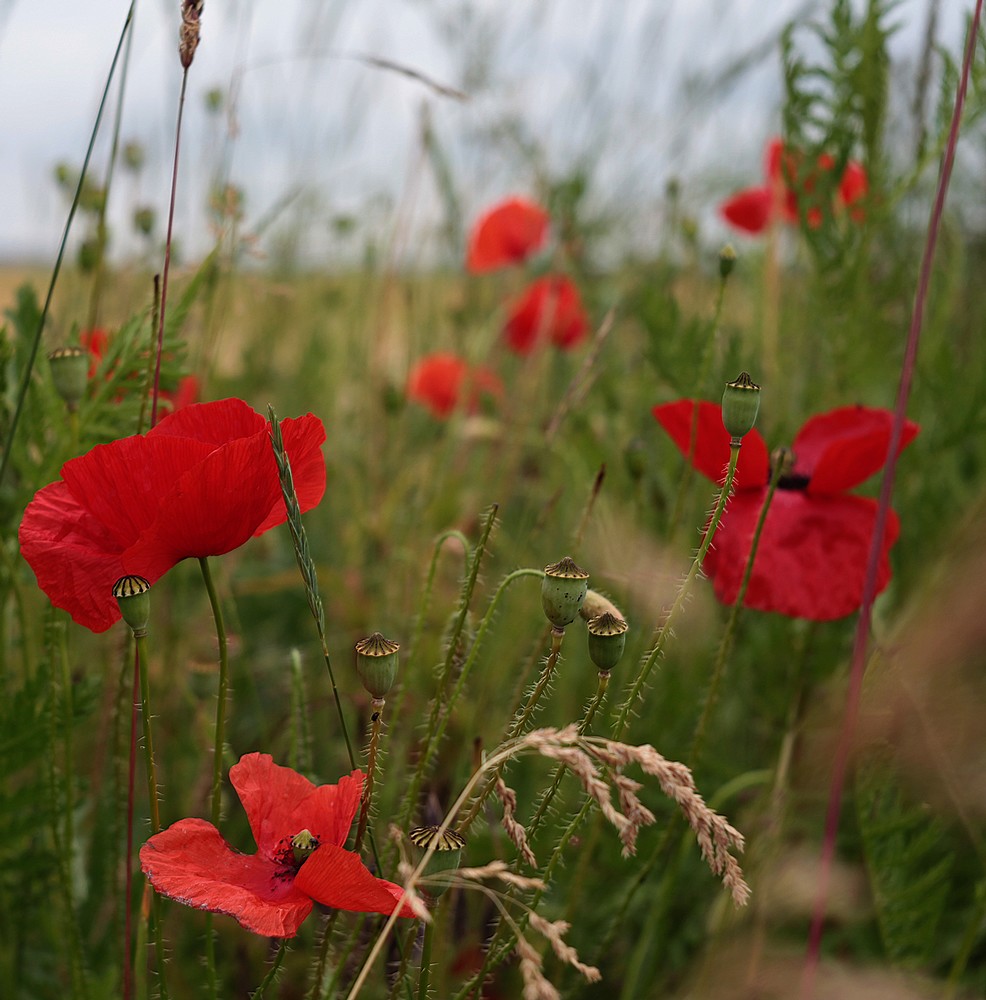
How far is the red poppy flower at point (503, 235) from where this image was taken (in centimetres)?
216

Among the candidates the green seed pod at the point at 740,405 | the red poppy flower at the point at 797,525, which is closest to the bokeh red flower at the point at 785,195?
the red poppy flower at the point at 797,525

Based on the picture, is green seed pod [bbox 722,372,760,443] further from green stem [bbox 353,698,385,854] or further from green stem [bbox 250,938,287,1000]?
green stem [bbox 250,938,287,1000]

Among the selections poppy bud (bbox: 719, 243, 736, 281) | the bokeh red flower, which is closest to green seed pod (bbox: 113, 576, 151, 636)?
poppy bud (bbox: 719, 243, 736, 281)

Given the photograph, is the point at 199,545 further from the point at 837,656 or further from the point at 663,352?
the point at 837,656

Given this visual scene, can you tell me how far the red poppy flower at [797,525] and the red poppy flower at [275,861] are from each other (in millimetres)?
338

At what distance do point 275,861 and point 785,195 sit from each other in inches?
52.1

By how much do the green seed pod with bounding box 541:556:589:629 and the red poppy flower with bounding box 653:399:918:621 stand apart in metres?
0.25

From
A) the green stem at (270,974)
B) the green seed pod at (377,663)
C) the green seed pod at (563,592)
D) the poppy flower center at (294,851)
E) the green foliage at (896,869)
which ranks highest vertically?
the green seed pod at (563,592)

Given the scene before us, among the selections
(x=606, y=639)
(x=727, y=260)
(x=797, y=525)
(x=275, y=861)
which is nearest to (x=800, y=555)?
(x=797, y=525)

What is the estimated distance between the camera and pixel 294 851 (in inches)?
21.1

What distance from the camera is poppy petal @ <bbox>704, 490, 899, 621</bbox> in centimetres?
78

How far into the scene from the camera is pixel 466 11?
86.7 inches

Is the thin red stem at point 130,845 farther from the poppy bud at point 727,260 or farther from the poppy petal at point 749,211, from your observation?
the poppy petal at point 749,211

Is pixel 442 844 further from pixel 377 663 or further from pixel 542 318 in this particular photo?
pixel 542 318
